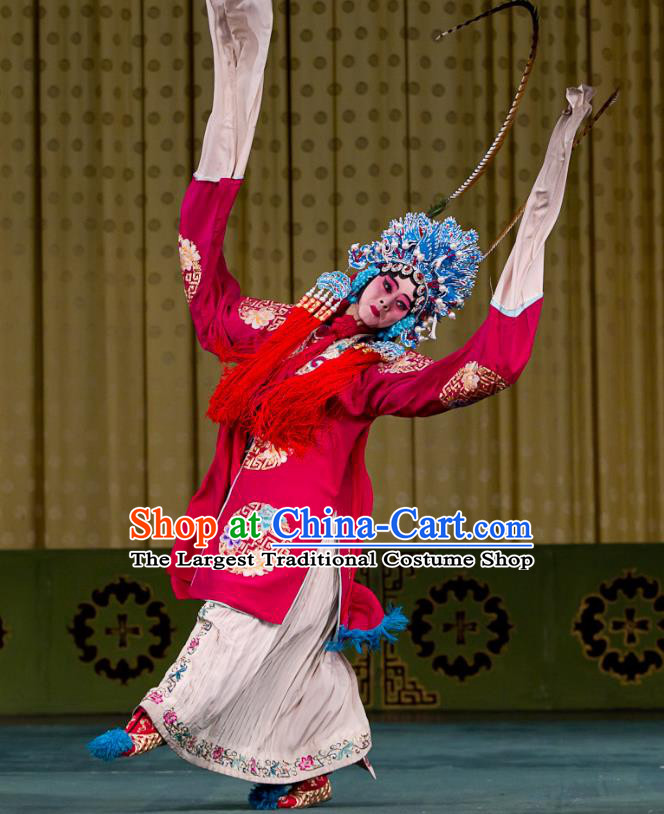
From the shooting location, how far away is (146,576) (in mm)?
4953

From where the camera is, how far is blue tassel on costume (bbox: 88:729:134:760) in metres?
2.69

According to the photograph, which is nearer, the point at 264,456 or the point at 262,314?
the point at 264,456

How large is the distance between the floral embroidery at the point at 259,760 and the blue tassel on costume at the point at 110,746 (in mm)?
106

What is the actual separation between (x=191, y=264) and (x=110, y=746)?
1002 mm

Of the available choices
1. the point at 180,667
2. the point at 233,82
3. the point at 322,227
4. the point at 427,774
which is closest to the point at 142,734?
the point at 180,667

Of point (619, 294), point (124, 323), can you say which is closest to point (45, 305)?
point (124, 323)

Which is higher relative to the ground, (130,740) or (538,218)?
(538,218)

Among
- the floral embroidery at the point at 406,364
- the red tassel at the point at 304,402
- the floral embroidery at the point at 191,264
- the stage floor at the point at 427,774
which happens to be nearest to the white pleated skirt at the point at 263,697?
the stage floor at the point at 427,774

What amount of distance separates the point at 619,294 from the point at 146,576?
1.88 meters

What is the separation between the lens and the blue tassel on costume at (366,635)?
9.67 ft

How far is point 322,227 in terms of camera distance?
492 cm

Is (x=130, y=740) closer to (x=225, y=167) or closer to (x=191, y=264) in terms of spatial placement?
(x=191, y=264)

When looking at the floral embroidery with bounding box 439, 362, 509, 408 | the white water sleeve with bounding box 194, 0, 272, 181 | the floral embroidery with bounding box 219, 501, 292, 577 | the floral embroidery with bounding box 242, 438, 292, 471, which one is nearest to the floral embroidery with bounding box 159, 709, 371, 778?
the floral embroidery with bounding box 219, 501, 292, 577

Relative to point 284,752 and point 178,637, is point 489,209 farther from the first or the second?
point 284,752
